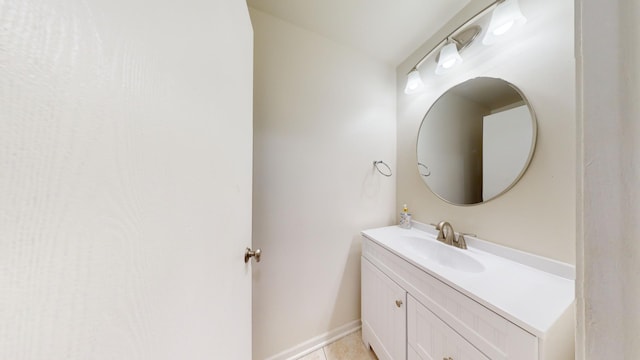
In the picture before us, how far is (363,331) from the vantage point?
1.26 metres

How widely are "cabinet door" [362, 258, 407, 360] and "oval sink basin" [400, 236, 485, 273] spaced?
264 mm

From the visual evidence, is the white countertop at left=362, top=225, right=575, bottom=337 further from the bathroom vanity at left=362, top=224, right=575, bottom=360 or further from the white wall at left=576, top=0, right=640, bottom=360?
the white wall at left=576, top=0, right=640, bottom=360

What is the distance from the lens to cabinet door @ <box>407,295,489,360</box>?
647mm

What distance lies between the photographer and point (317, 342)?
4.11 ft

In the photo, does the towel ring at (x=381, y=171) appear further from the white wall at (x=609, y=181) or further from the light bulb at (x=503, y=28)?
the white wall at (x=609, y=181)

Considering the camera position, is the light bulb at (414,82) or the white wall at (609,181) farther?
the light bulb at (414,82)

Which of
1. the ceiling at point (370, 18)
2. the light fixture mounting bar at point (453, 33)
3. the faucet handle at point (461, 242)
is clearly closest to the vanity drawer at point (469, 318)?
the faucet handle at point (461, 242)

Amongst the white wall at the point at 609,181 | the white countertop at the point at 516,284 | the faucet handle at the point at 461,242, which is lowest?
the white countertop at the point at 516,284

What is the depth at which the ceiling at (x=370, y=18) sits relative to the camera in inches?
41.6

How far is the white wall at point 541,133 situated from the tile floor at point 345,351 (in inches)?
40.2
